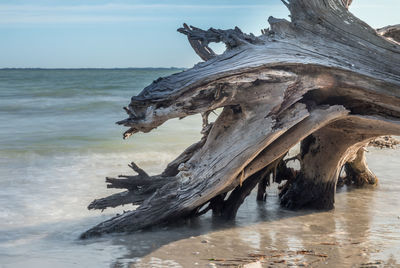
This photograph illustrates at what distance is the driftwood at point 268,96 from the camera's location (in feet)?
12.6

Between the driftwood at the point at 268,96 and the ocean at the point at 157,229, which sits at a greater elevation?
the driftwood at the point at 268,96

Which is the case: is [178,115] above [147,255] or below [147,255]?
above

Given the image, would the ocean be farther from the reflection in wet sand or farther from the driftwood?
the driftwood

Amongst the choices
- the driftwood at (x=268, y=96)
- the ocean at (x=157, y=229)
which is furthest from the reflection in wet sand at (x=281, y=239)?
the driftwood at (x=268, y=96)

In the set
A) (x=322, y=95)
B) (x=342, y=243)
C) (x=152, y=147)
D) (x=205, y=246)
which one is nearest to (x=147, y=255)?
(x=205, y=246)

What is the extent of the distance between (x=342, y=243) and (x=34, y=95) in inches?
796

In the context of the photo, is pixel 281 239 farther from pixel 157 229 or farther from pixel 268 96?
pixel 268 96

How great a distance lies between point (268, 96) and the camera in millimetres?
3869

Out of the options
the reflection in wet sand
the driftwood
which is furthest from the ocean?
the driftwood

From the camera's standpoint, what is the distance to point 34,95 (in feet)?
73.7

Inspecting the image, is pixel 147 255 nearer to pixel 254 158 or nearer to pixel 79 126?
pixel 254 158

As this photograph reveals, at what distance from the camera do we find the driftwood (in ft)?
12.6

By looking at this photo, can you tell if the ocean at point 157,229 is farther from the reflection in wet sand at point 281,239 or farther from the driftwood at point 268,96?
the driftwood at point 268,96

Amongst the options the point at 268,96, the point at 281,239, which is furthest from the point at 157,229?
the point at 268,96
